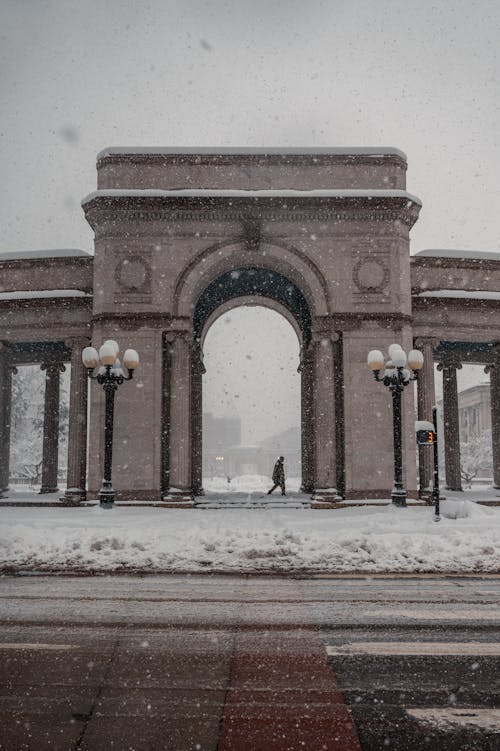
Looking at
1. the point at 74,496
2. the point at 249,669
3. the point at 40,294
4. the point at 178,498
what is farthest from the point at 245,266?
the point at 249,669

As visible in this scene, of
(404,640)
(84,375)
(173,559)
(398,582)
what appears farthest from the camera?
(84,375)

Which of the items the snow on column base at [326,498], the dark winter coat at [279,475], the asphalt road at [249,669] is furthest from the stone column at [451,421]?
the asphalt road at [249,669]

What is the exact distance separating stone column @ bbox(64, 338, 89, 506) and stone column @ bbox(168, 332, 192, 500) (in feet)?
11.6

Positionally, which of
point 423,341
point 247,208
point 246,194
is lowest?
point 423,341

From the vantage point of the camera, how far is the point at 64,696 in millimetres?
4461

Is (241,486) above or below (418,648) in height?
below

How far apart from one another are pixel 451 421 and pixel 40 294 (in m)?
19.4

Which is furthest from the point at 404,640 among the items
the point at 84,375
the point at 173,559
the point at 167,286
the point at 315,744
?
the point at 84,375

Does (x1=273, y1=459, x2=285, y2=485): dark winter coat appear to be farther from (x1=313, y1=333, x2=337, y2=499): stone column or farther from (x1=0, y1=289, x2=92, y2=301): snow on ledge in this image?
(x1=0, y1=289, x2=92, y2=301): snow on ledge

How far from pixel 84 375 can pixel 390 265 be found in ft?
39.0

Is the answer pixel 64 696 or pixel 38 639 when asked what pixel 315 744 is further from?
pixel 38 639

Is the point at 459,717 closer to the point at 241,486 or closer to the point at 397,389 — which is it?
the point at 397,389

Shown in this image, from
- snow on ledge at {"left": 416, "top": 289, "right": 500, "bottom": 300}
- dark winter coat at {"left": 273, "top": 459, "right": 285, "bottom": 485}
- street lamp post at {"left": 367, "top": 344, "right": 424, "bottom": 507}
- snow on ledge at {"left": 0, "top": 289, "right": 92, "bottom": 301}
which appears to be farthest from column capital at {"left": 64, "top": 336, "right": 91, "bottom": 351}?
snow on ledge at {"left": 416, "top": 289, "right": 500, "bottom": 300}

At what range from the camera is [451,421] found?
29.9 meters
